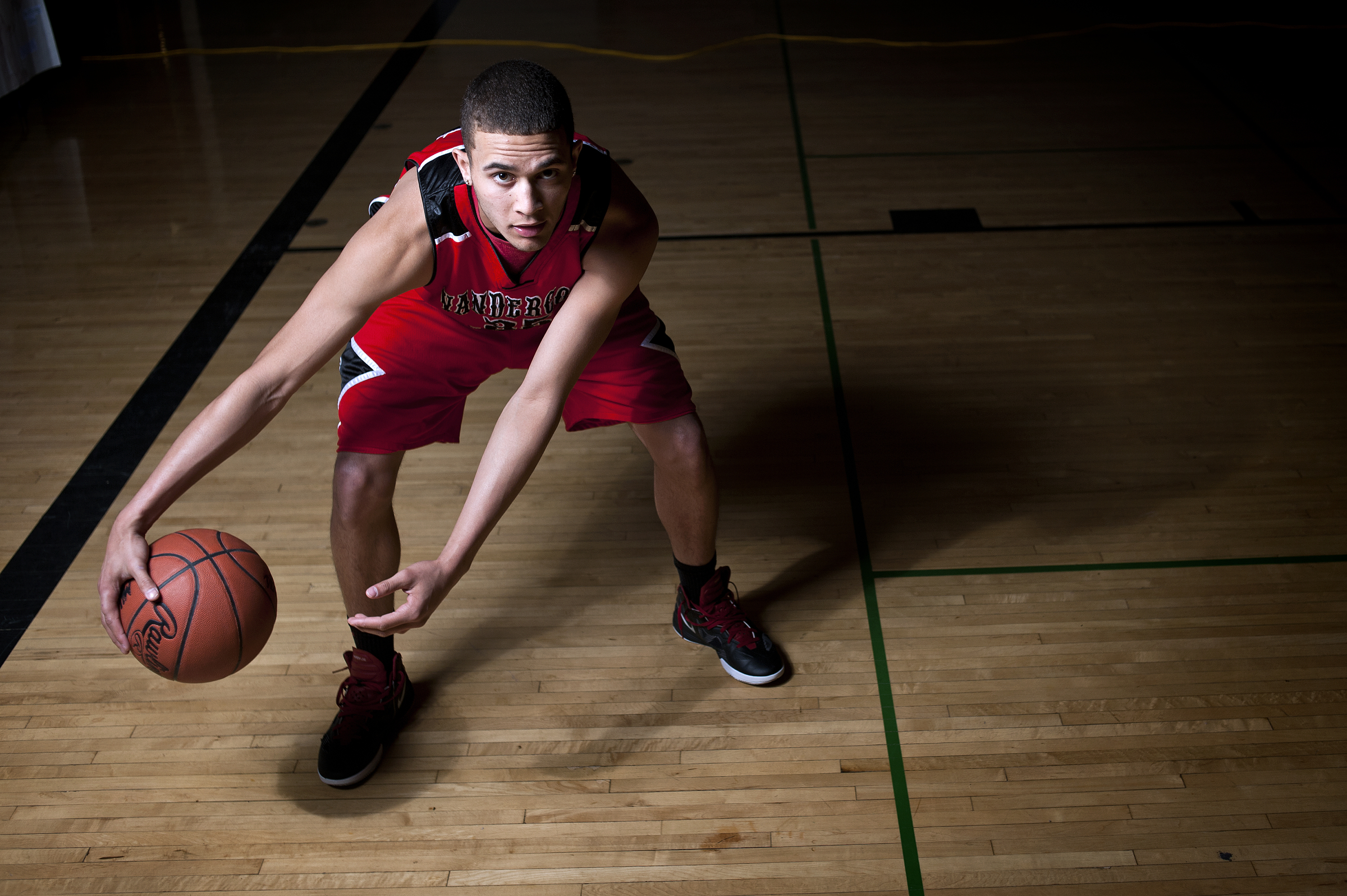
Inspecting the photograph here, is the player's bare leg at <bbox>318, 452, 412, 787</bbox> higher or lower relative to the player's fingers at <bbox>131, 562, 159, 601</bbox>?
lower

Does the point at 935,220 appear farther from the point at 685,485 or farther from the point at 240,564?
the point at 240,564

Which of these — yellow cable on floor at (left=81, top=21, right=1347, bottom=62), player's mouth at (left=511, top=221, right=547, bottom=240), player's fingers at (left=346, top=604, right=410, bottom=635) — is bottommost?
yellow cable on floor at (left=81, top=21, right=1347, bottom=62)

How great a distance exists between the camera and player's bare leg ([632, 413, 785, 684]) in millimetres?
2176

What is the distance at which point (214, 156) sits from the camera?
5070 mm

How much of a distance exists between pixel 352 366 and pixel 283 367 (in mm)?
308

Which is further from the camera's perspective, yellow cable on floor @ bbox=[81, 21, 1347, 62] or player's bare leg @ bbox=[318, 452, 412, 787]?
yellow cable on floor @ bbox=[81, 21, 1347, 62]

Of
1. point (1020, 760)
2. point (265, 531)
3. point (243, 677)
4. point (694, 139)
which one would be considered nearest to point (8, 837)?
point (243, 677)

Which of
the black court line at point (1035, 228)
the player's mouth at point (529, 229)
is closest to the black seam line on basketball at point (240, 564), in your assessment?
the player's mouth at point (529, 229)

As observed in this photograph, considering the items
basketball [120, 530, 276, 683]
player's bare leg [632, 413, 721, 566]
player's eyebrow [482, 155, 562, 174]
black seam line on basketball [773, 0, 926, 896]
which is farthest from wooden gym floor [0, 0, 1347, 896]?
player's eyebrow [482, 155, 562, 174]

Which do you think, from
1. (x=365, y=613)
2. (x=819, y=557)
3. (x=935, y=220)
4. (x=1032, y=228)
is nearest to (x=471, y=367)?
(x=365, y=613)

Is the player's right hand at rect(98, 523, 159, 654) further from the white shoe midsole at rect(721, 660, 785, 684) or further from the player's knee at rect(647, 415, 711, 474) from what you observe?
the white shoe midsole at rect(721, 660, 785, 684)

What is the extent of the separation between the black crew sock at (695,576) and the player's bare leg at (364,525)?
0.62m

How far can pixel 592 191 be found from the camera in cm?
181

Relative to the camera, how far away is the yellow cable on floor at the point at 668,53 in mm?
6520
